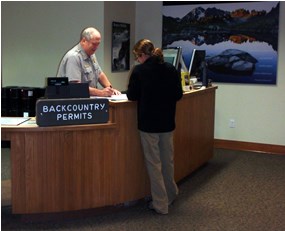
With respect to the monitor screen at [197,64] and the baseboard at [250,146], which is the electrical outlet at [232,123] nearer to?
the baseboard at [250,146]

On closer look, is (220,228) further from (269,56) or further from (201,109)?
(269,56)

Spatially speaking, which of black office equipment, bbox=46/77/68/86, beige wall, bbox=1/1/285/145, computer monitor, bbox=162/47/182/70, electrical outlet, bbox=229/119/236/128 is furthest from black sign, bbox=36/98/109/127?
electrical outlet, bbox=229/119/236/128

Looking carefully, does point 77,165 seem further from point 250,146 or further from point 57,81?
point 250,146

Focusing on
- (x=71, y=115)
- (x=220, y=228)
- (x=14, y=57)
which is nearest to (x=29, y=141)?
(x=71, y=115)

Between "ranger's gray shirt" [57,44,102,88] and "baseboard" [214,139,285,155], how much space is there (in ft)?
9.53

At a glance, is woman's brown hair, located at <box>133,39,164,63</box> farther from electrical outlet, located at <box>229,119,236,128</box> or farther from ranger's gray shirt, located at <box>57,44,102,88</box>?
electrical outlet, located at <box>229,119,236,128</box>

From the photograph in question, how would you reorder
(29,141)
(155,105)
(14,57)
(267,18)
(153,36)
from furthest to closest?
(153,36) → (14,57) → (267,18) → (155,105) → (29,141)

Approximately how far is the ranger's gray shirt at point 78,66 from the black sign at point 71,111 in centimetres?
68

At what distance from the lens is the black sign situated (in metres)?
3.35

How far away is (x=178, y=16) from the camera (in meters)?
6.72

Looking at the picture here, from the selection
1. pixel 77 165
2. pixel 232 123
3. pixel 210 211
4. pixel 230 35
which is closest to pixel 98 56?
pixel 230 35

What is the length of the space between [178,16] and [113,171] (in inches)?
146

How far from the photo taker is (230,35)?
20.9 feet

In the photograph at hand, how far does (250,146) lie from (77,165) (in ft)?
11.7
